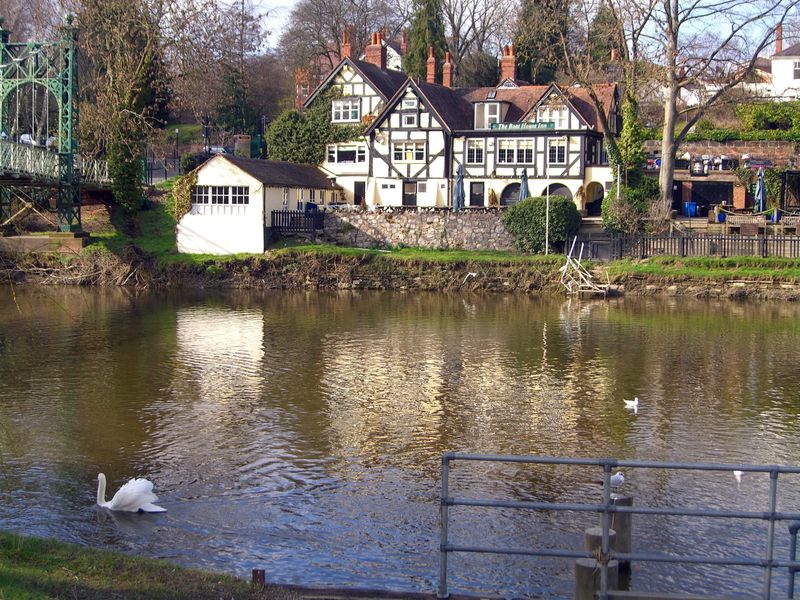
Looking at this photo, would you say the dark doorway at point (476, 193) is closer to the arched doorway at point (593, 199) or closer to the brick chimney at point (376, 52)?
the arched doorway at point (593, 199)

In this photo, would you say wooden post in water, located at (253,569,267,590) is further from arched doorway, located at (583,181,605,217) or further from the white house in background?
arched doorway, located at (583,181,605,217)

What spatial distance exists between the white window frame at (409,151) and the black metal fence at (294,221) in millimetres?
9134

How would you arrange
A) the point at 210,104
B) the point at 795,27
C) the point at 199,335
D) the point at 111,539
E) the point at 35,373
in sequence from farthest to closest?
1. the point at 210,104
2. the point at 795,27
3. the point at 199,335
4. the point at 35,373
5. the point at 111,539

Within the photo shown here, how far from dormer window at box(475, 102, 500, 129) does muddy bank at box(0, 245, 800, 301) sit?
550 inches

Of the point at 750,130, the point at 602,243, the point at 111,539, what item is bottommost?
the point at 111,539

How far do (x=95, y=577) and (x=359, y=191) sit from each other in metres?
48.1

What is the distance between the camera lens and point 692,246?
44.7 meters

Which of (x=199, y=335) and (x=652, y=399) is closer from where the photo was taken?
(x=652, y=399)

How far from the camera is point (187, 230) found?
49344mm

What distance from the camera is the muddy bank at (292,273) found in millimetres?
44688

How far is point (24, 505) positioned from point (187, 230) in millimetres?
35351

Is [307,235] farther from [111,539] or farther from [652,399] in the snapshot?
[111,539]

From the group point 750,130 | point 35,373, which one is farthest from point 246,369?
point 750,130

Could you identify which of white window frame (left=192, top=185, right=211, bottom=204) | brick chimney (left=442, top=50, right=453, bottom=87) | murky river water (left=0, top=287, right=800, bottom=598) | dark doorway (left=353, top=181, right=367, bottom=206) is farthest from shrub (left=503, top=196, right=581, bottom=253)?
brick chimney (left=442, top=50, right=453, bottom=87)
